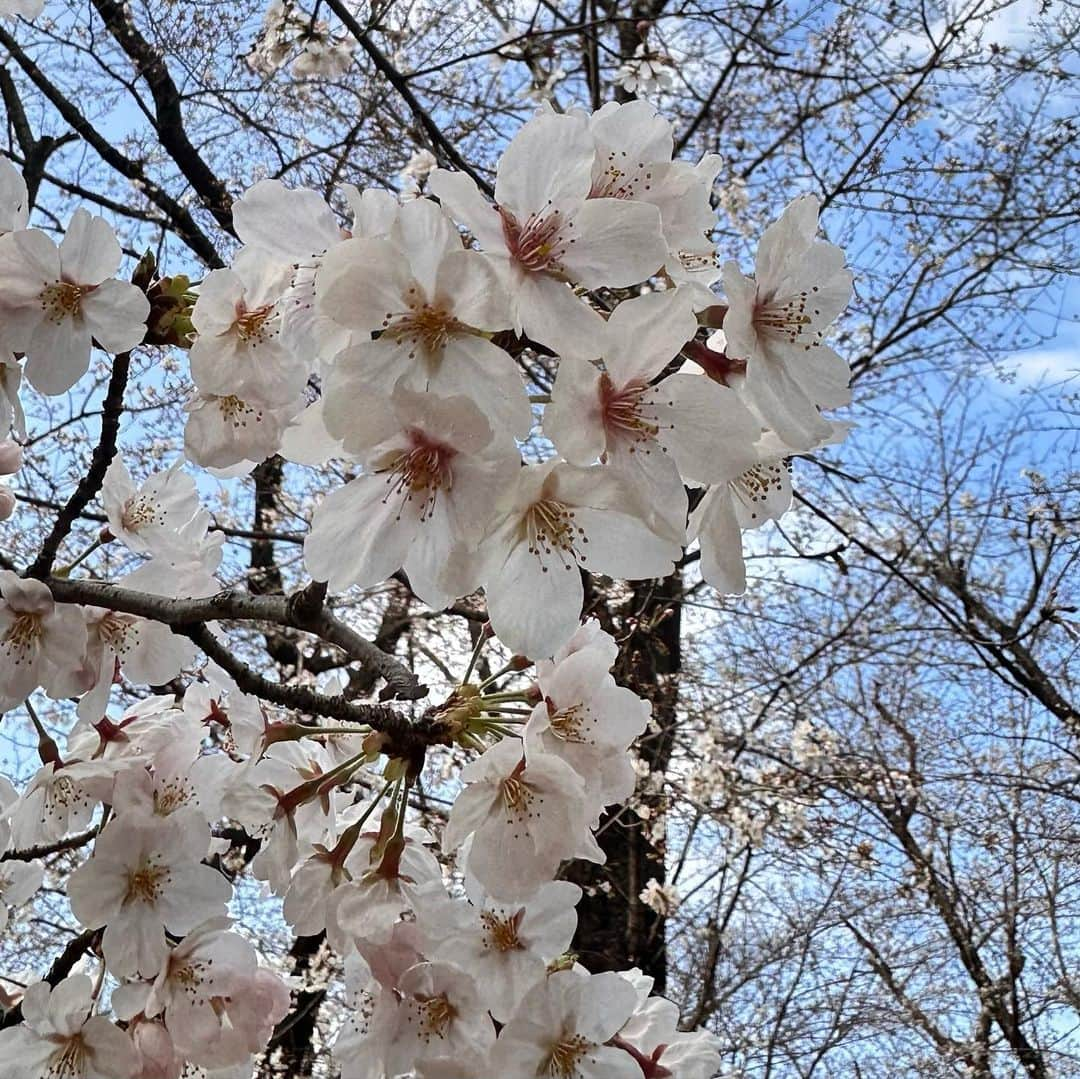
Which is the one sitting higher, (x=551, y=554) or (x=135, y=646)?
(x=135, y=646)

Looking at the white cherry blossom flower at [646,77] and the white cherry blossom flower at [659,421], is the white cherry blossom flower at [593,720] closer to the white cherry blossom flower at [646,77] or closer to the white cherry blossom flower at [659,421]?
the white cherry blossom flower at [659,421]

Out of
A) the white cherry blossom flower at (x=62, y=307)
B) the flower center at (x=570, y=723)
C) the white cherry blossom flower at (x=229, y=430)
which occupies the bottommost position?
the flower center at (x=570, y=723)

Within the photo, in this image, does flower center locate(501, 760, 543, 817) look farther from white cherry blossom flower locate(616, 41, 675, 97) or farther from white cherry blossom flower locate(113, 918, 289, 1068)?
white cherry blossom flower locate(616, 41, 675, 97)

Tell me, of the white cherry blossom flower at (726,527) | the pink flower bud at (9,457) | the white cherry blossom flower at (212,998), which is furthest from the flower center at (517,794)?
the pink flower bud at (9,457)

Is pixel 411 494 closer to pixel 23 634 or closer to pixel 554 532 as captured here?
pixel 554 532

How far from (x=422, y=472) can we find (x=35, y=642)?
78cm

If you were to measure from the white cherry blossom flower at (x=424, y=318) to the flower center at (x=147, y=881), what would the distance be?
0.78 metres

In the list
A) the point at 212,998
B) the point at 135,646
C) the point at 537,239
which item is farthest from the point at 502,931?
the point at 537,239

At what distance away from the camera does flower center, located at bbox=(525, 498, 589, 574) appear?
31.9 inches

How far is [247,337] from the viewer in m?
0.93

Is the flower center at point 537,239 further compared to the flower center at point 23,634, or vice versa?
the flower center at point 23,634

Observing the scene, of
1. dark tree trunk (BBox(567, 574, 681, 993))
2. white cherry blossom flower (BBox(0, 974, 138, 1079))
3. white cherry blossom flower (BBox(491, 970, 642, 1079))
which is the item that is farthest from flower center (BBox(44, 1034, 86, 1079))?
dark tree trunk (BBox(567, 574, 681, 993))

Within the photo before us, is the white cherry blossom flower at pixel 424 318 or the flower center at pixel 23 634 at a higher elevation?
the flower center at pixel 23 634

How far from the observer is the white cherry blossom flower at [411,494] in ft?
2.33
